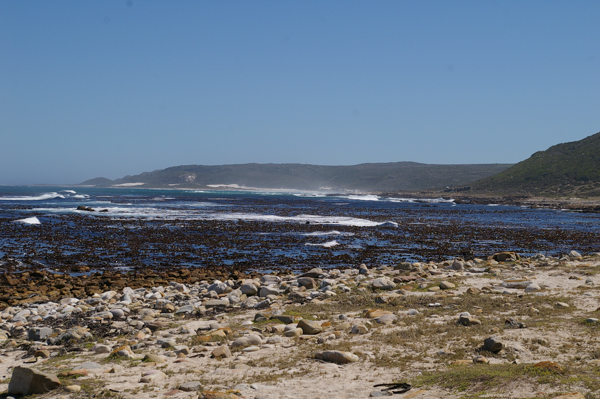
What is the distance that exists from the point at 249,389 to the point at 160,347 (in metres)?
3.09

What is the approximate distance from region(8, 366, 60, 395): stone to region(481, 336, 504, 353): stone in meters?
6.49

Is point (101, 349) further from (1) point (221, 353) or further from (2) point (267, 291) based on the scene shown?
(2) point (267, 291)

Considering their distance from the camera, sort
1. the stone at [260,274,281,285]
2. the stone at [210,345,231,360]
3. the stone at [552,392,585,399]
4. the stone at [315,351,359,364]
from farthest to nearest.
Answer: the stone at [260,274,281,285] → the stone at [210,345,231,360] → the stone at [315,351,359,364] → the stone at [552,392,585,399]

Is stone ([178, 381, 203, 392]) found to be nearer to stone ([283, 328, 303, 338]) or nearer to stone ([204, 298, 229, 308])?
stone ([283, 328, 303, 338])

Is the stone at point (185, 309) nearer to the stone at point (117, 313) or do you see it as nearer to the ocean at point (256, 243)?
the stone at point (117, 313)

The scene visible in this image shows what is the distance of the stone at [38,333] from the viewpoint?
385 inches

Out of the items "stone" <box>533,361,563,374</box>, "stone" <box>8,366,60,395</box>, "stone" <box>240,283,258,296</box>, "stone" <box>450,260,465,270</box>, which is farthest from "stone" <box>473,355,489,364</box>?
"stone" <box>450,260,465,270</box>

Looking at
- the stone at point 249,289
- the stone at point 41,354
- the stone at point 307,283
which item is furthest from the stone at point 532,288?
the stone at point 41,354

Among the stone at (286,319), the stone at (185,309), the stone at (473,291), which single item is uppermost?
the stone at (473,291)

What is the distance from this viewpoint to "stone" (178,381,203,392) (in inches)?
256

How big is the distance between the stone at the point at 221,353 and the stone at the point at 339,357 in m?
1.69

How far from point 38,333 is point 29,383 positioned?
A: 376 centimetres

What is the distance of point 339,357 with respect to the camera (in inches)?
295

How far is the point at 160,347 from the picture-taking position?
885 centimetres
